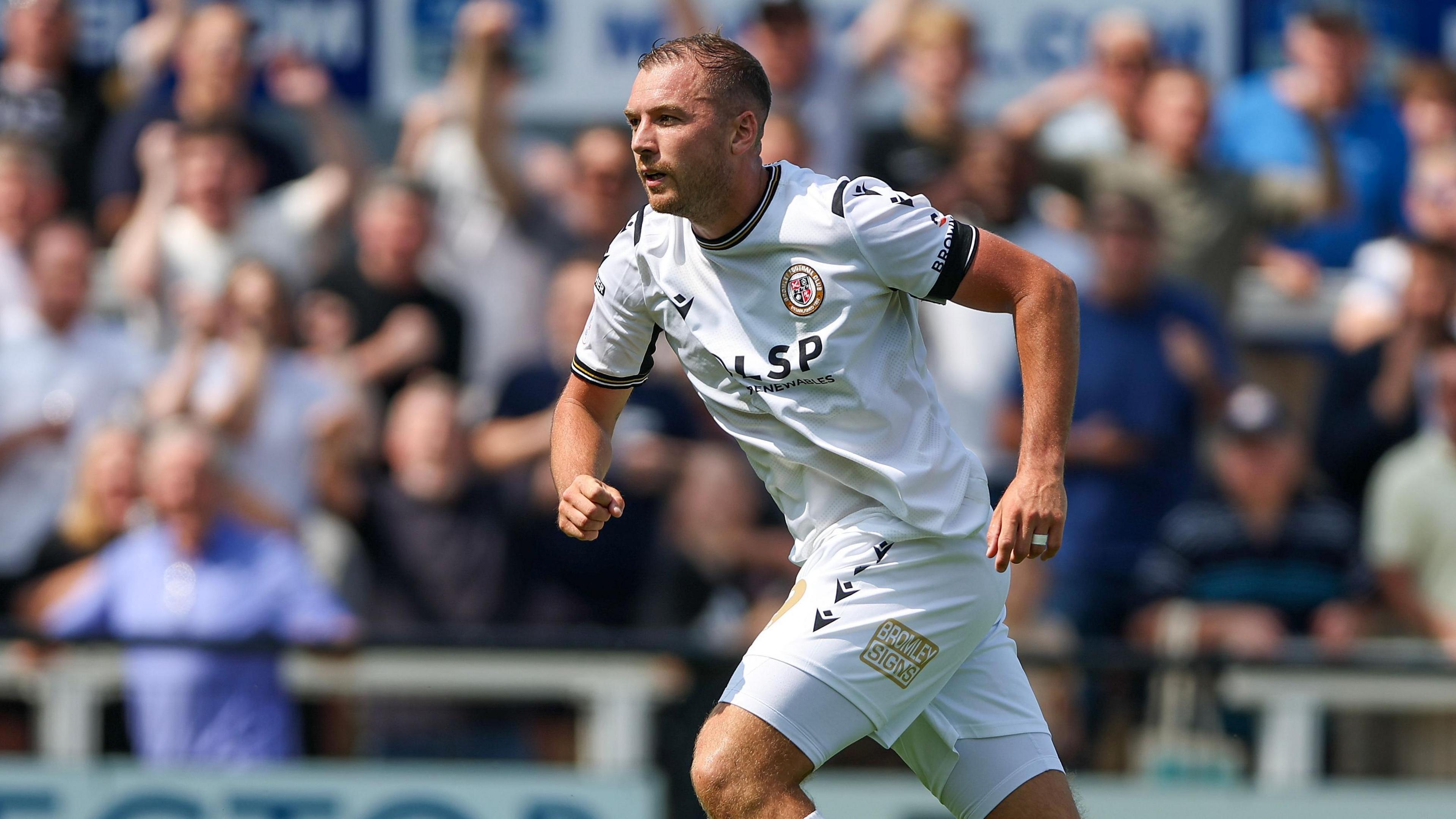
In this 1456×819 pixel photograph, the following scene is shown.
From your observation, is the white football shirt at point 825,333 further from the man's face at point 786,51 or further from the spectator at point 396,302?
the man's face at point 786,51

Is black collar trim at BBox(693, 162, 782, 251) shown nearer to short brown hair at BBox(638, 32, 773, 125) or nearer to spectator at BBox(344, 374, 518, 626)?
short brown hair at BBox(638, 32, 773, 125)

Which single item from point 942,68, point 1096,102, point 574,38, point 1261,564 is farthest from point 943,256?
point 574,38

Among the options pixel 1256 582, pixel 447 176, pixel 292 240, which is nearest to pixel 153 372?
pixel 292 240

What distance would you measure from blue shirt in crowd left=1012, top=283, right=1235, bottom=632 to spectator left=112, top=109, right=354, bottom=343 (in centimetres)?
352

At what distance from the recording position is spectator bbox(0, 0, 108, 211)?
9.03 meters

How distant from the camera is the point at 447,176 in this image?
29.8ft

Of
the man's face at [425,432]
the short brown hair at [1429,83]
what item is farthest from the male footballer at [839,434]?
the short brown hair at [1429,83]

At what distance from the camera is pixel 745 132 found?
429 cm

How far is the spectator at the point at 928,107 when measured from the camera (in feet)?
29.6

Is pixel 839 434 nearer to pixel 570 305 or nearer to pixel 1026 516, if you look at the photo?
pixel 1026 516

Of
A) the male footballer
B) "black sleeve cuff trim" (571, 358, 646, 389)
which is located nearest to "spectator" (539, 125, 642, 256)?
"black sleeve cuff trim" (571, 358, 646, 389)

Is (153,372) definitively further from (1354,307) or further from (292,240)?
(1354,307)

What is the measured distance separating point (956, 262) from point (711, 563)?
4.02 m

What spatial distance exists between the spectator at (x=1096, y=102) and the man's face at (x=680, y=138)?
4.99 meters
